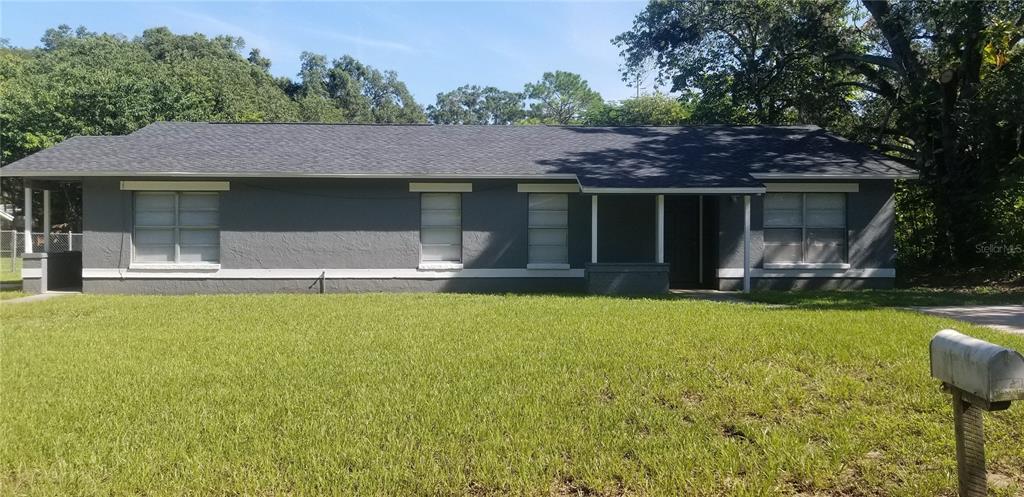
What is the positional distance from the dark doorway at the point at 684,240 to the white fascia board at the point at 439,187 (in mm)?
4804

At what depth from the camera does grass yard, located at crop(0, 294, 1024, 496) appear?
3779 mm

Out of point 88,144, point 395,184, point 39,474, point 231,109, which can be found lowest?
point 39,474

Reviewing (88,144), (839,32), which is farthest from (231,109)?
(839,32)

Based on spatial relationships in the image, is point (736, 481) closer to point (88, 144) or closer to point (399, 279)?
point (399, 279)

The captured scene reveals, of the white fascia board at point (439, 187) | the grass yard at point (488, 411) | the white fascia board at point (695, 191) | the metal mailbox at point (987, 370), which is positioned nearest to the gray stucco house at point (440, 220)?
the white fascia board at point (439, 187)

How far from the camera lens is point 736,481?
375cm

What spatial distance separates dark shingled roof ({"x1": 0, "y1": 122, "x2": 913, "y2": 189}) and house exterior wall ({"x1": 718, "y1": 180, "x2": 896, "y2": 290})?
677 mm

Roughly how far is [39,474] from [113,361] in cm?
299

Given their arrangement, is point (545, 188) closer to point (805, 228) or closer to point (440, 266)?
point (440, 266)

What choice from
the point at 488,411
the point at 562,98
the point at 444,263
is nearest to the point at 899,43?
the point at 444,263

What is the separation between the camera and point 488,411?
190 inches

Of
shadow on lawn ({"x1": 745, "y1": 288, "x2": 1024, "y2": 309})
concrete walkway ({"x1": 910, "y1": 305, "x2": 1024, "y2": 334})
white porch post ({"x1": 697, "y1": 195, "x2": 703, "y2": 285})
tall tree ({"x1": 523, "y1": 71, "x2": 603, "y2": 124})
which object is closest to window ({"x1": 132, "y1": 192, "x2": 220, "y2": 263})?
white porch post ({"x1": 697, "y1": 195, "x2": 703, "y2": 285})

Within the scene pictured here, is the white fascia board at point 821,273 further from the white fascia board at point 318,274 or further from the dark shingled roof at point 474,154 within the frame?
the white fascia board at point 318,274

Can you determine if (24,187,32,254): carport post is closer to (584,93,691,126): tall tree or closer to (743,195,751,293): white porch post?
(743,195,751,293): white porch post
